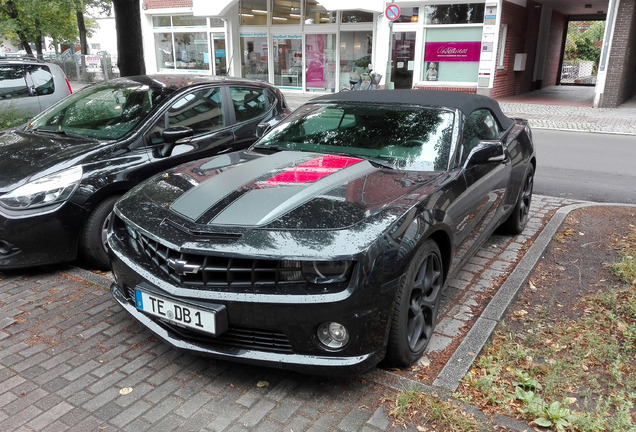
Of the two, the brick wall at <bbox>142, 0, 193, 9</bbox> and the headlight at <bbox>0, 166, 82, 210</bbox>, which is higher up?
the brick wall at <bbox>142, 0, 193, 9</bbox>

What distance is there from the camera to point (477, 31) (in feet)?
58.0

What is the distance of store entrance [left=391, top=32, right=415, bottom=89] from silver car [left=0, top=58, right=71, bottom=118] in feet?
43.8

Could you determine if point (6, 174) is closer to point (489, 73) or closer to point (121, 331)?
point (121, 331)

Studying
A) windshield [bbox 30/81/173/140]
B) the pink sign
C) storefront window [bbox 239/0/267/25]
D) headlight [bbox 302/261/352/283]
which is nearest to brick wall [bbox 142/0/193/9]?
storefront window [bbox 239/0/267/25]

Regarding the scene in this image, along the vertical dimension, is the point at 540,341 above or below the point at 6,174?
below

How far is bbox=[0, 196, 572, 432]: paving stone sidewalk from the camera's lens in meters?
2.65

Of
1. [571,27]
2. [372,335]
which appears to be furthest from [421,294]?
[571,27]

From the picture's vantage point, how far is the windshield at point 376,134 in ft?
12.3

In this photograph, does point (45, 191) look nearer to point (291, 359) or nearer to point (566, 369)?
point (291, 359)

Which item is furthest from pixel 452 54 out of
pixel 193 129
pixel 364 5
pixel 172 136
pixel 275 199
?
pixel 275 199

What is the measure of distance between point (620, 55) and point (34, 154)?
57.2 feet

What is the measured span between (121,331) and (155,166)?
1.71 meters

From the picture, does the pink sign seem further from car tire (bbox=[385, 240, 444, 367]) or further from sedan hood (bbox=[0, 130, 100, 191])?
car tire (bbox=[385, 240, 444, 367])

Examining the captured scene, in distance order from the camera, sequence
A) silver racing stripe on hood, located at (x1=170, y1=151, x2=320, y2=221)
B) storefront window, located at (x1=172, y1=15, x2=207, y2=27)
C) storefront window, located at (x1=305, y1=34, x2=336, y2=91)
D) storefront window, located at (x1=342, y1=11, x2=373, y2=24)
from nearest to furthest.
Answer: silver racing stripe on hood, located at (x1=170, y1=151, x2=320, y2=221) < storefront window, located at (x1=342, y1=11, x2=373, y2=24) < storefront window, located at (x1=305, y1=34, x2=336, y2=91) < storefront window, located at (x1=172, y1=15, x2=207, y2=27)
